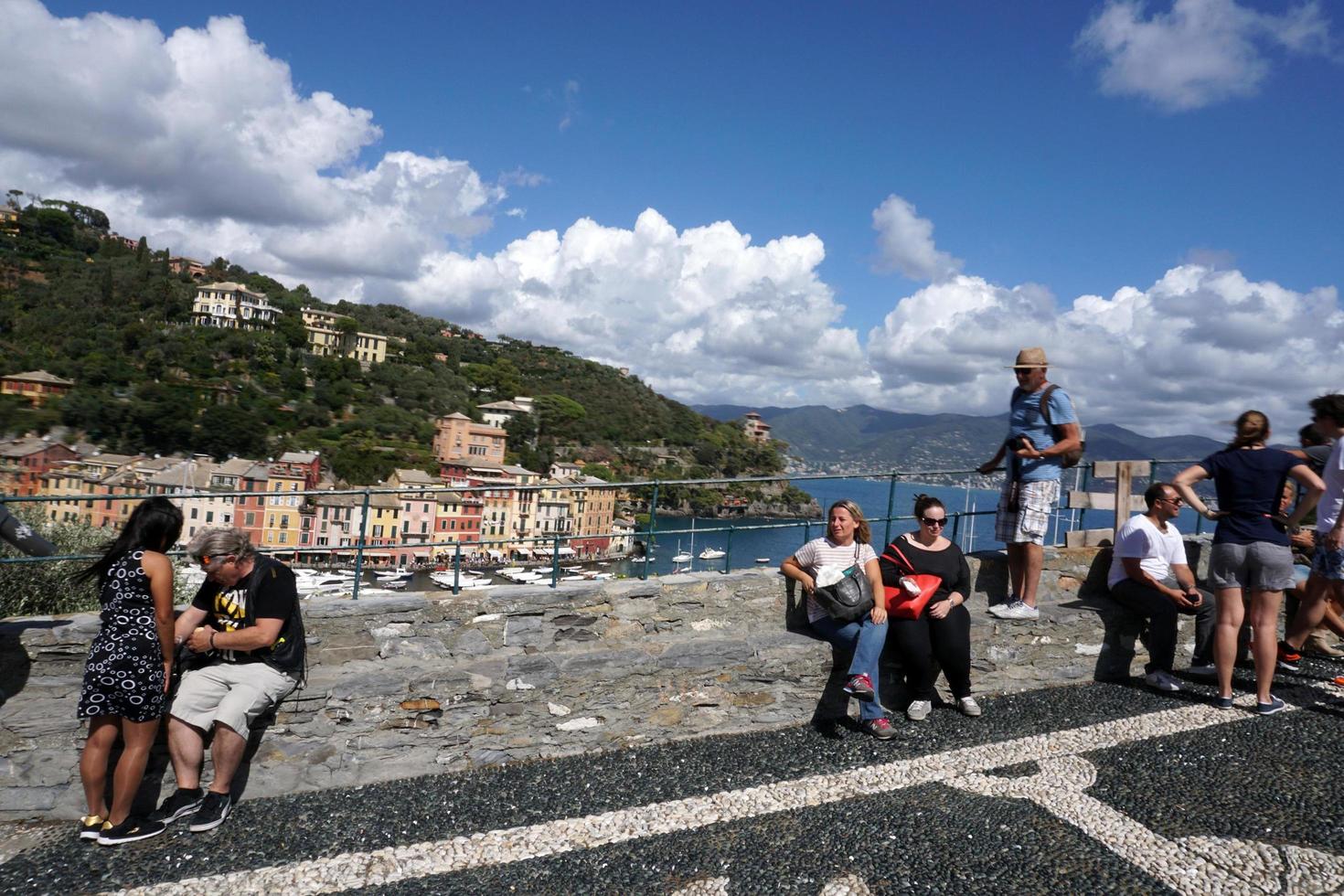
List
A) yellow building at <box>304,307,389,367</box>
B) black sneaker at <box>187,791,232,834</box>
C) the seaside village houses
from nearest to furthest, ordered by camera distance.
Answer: black sneaker at <box>187,791,232,834</box> → the seaside village houses → yellow building at <box>304,307,389,367</box>

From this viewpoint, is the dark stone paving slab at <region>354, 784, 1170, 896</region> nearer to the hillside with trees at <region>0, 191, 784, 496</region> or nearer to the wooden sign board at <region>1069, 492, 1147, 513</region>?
the wooden sign board at <region>1069, 492, 1147, 513</region>

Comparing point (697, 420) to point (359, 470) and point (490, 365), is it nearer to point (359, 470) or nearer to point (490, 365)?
point (490, 365)

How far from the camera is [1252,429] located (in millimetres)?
4035

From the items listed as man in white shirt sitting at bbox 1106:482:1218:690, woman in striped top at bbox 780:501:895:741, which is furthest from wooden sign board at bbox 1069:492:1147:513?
woman in striped top at bbox 780:501:895:741

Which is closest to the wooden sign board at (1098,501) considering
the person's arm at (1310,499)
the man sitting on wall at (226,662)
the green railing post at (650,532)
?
the person's arm at (1310,499)

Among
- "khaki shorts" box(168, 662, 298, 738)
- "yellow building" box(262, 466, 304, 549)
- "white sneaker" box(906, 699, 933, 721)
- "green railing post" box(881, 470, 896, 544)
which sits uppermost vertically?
"green railing post" box(881, 470, 896, 544)

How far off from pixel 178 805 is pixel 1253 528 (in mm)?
5476

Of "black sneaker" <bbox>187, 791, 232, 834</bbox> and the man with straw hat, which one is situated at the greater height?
the man with straw hat

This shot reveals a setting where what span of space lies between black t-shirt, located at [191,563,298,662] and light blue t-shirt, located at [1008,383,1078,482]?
434cm

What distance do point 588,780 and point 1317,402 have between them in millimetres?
4853

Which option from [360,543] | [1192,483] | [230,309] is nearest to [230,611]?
[360,543]

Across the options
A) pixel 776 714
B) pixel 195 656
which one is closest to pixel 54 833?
pixel 195 656

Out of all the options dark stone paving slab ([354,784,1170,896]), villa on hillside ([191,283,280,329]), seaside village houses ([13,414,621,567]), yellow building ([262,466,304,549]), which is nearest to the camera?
dark stone paving slab ([354,784,1170,896])

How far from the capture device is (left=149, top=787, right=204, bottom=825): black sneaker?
2.96 m
